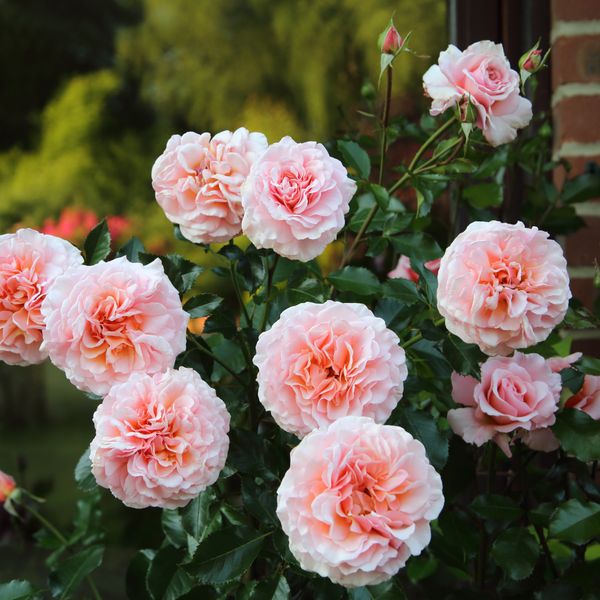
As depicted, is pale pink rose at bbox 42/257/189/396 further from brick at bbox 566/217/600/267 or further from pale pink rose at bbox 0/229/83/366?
brick at bbox 566/217/600/267

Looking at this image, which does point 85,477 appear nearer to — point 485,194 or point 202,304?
point 202,304

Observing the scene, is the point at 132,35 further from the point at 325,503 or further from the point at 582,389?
the point at 325,503

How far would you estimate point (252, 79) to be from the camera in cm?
170

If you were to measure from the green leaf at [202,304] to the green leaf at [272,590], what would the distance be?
0.27m

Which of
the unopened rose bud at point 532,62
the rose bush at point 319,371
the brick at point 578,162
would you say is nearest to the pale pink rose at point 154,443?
the rose bush at point 319,371

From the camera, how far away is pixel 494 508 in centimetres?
95

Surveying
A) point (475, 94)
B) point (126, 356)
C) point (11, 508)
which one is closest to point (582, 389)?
point (475, 94)

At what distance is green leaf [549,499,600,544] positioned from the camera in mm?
864

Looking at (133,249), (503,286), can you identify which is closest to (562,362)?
(503,286)

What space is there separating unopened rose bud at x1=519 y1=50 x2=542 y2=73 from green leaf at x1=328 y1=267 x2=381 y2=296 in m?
0.28

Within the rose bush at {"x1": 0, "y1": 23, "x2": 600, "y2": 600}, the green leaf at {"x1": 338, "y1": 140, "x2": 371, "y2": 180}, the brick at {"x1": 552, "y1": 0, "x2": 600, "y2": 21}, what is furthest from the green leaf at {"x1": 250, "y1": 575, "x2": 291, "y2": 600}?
the brick at {"x1": 552, "y1": 0, "x2": 600, "y2": 21}

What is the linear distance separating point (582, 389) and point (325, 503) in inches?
17.9

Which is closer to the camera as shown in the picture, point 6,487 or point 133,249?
point 133,249

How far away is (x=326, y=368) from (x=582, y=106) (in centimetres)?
93
